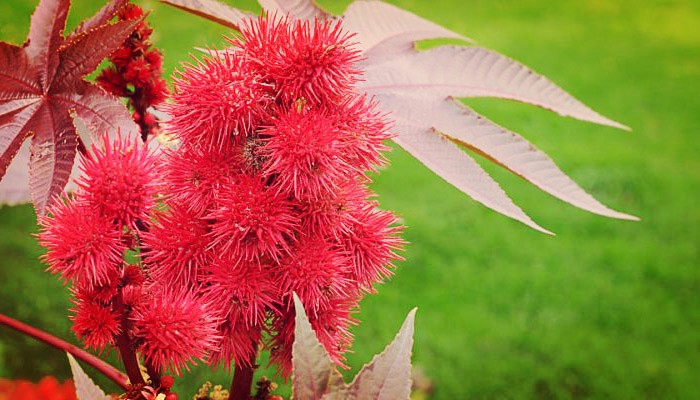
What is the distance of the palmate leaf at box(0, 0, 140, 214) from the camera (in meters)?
0.57

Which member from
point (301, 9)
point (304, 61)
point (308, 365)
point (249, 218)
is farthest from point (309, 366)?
point (301, 9)

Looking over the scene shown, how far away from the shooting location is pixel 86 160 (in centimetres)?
49

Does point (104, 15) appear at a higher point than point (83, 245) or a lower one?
higher

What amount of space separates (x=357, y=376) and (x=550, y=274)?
8.17ft

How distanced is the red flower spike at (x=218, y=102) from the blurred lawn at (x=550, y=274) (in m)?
0.95

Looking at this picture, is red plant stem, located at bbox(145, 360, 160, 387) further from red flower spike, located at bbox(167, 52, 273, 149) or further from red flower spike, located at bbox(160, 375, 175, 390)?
red flower spike, located at bbox(167, 52, 273, 149)

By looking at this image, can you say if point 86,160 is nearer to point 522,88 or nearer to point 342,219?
point 342,219

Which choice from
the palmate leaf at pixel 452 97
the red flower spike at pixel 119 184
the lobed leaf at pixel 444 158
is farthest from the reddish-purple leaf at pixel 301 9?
the red flower spike at pixel 119 184

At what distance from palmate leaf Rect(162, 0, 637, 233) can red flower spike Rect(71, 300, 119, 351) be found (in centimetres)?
29

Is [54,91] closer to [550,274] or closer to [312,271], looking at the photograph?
[312,271]

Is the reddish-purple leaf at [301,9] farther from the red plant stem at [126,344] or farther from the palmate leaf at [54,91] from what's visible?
the red plant stem at [126,344]

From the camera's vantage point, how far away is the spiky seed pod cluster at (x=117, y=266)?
0.47 metres

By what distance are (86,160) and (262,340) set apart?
20 centimetres

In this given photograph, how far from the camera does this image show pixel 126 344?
1.65 feet
